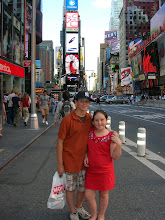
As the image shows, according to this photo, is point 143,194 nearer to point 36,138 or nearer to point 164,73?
point 36,138

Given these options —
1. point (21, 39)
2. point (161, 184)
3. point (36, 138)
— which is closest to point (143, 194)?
point (161, 184)

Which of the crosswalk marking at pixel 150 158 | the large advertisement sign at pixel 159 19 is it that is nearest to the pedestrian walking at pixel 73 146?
the crosswalk marking at pixel 150 158

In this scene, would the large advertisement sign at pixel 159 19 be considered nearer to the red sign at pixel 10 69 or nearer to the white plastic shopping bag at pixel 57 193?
the red sign at pixel 10 69

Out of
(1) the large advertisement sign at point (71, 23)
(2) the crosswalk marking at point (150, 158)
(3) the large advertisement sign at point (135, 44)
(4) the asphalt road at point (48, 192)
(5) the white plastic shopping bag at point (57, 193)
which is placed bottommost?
(4) the asphalt road at point (48, 192)

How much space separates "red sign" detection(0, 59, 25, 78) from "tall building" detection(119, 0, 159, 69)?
123 m

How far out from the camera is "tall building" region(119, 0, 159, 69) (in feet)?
461

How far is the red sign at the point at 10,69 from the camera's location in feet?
58.8

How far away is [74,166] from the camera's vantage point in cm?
319

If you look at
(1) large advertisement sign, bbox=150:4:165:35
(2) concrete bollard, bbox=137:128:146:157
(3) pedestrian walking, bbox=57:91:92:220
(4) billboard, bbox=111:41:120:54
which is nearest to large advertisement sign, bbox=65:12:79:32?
(1) large advertisement sign, bbox=150:4:165:35

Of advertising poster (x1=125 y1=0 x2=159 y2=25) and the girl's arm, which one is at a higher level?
advertising poster (x1=125 y1=0 x2=159 y2=25)

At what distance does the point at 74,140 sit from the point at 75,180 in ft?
1.67

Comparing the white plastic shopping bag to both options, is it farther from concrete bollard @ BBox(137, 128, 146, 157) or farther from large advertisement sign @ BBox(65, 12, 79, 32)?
large advertisement sign @ BBox(65, 12, 79, 32)

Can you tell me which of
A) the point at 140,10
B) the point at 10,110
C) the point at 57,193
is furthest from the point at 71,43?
the point at 57,193

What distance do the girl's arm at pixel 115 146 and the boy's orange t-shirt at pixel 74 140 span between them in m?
0.34
